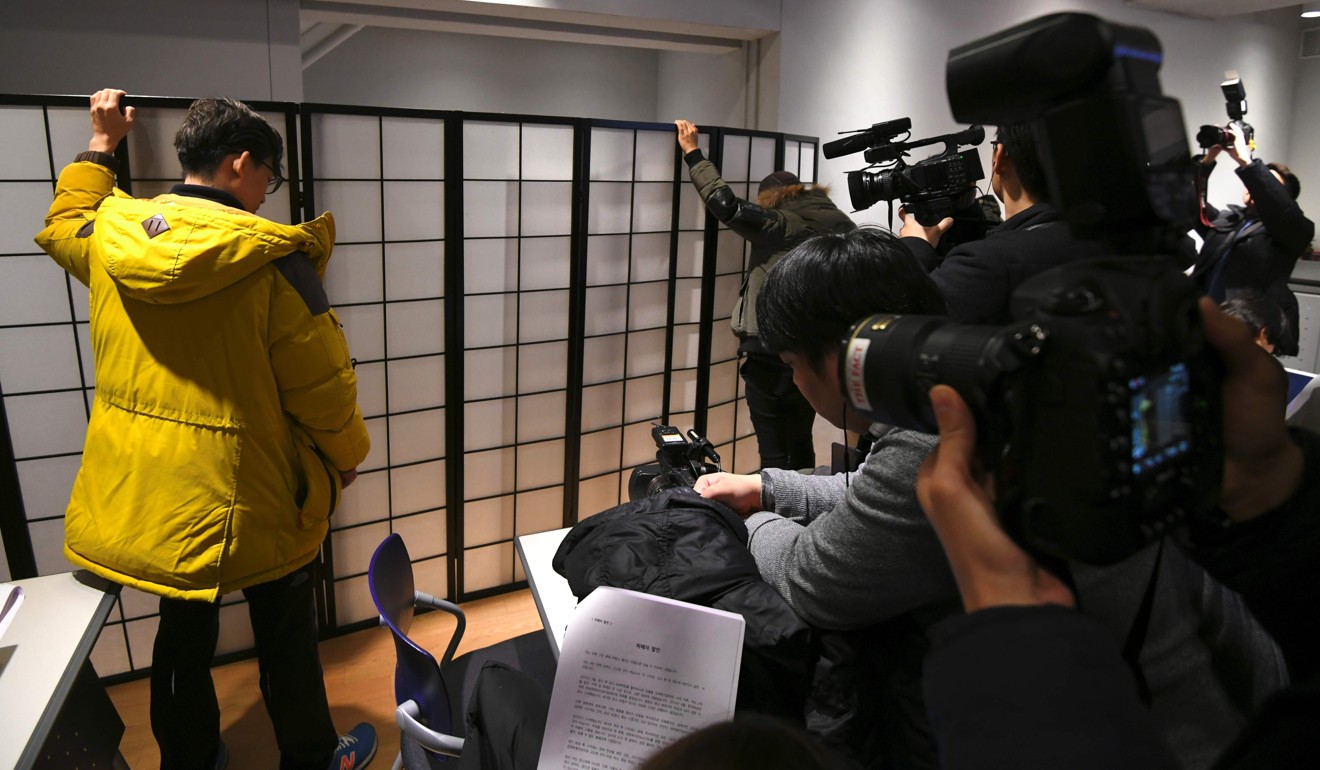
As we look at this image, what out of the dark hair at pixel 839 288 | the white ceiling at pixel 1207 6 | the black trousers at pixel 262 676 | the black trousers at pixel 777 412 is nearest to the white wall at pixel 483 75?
the white ceiling at pixel 1207 6

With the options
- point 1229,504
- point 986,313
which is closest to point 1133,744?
point 1229,504

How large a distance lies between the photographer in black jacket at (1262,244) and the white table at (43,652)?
3560 millimetres

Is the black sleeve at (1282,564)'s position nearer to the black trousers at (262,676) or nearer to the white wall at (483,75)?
the black trousers at (262,676)

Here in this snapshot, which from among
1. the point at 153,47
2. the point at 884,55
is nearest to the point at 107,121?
the point at 153,47

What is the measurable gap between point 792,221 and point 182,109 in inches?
74.8

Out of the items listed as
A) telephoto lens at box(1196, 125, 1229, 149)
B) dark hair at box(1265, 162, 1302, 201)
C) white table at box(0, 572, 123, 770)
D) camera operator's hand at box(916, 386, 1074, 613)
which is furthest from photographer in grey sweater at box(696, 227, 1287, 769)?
telephoto lens at box(1196, 125, 1229, 149)

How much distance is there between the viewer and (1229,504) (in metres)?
0.75

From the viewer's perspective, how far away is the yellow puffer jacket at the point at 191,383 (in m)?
1.63

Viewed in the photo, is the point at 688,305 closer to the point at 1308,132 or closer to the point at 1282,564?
the point at 1282,564

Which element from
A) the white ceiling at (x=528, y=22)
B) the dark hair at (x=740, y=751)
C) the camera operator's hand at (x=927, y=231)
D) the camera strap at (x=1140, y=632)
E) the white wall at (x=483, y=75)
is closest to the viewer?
the dark hair at (x=740, y=751)

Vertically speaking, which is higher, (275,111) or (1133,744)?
(275,111)

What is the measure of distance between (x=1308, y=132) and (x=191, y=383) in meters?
7.85

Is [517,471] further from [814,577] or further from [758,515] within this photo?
[814,577]

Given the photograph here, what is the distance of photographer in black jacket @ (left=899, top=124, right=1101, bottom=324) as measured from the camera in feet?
5.51
